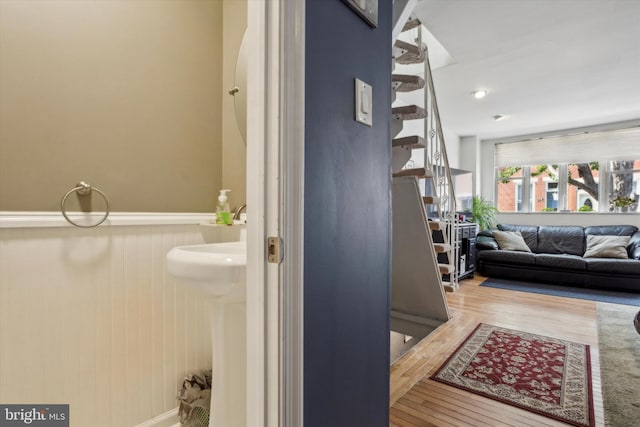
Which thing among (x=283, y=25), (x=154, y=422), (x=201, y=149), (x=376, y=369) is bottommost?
(x=154, y=422)

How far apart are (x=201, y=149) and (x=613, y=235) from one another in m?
5.90

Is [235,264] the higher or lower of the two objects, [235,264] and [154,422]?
the higher

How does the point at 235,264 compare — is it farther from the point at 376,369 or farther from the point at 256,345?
the point at 376,369

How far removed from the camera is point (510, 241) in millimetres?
5238

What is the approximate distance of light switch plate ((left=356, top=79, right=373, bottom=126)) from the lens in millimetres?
997

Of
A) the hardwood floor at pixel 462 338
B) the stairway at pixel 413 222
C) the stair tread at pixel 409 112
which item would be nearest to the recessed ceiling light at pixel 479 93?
the stairway at pixel 413 222

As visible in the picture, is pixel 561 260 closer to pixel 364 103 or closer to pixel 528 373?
pixel 528 373

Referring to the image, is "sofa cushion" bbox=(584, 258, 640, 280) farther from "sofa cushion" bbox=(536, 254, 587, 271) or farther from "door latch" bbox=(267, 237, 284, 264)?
"door latch" bbox=(267, 237, 284, 264)

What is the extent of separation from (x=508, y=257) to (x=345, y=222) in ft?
16.1

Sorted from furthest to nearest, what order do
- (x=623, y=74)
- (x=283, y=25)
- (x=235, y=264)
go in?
(x=623, y=74) < (x=235, y=264) < (x=283, y=25)

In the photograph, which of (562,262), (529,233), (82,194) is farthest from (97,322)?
(529,233)

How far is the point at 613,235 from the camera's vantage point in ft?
16.0

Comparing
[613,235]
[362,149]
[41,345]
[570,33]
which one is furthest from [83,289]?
[613,235]

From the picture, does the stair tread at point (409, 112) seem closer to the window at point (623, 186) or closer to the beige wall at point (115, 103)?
the beige wall at point (115, 103)
